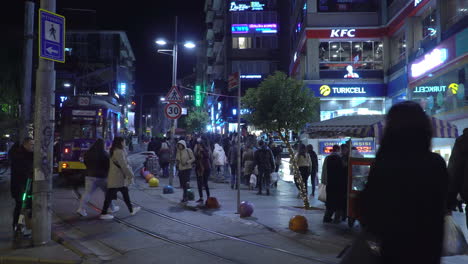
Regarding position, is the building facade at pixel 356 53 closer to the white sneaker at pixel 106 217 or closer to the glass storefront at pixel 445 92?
the glass storefront at pixel 445 92

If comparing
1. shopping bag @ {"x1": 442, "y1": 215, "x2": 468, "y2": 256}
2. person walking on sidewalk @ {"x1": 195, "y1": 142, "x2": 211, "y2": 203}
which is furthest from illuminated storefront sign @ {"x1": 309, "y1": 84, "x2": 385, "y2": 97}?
shopping bag @ {"x1": 442, "y1": 215, "x2": 468, "y2": 256}

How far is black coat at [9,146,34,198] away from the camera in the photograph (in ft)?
24.7

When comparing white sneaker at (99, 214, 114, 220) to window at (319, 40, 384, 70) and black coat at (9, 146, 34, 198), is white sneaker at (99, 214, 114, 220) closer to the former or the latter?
black coat at (9, 146, 34, 198)

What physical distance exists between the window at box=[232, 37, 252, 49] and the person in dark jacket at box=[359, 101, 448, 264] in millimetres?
49949

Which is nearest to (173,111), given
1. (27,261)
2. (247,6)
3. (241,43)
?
(27,261)

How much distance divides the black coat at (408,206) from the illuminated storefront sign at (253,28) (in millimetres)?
49606

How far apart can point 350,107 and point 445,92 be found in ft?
30.4

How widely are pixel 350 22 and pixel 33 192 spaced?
22.2 m

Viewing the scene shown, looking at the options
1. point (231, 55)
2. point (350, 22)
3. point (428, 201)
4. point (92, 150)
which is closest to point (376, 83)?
point (350, 22)

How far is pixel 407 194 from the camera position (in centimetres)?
267

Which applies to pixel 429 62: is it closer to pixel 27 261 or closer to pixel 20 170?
pixel 20 170

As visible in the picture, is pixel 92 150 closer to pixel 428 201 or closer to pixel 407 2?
pixel 428 201

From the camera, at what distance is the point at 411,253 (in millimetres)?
2582

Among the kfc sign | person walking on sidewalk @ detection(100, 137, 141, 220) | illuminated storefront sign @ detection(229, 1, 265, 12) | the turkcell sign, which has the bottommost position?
person walking on sidewalk @ detection(100, 137, 141, 220)
